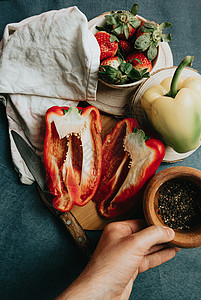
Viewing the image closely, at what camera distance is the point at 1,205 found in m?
0.97

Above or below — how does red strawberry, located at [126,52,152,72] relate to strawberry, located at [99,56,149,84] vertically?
above

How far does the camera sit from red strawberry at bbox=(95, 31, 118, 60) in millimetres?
860

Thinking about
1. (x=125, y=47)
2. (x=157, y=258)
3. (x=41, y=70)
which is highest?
(x=125, y=47)

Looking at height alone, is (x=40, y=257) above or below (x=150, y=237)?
below

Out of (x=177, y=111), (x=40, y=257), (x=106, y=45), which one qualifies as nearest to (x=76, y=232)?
(x=40, y=257)

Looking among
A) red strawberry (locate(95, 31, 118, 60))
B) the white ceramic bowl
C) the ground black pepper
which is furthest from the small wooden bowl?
red strawberry (locate(95, 31, 118, 60))

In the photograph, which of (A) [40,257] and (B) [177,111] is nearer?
(B) [177,111]

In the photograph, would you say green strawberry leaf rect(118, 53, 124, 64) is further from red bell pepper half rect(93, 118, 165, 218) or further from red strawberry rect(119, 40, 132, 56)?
A: red bell pepper half rect(93, 118, 165, 218)

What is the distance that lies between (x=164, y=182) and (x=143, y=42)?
41 centimetres

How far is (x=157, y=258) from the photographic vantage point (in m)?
0.88

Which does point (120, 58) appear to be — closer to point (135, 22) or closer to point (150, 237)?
point (135, 22)

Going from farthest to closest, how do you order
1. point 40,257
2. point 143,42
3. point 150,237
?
point 40,257 → point 143,42 → point 150,237

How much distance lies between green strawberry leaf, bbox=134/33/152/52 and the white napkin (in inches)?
4.7

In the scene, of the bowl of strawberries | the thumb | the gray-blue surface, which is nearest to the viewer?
the thumb
